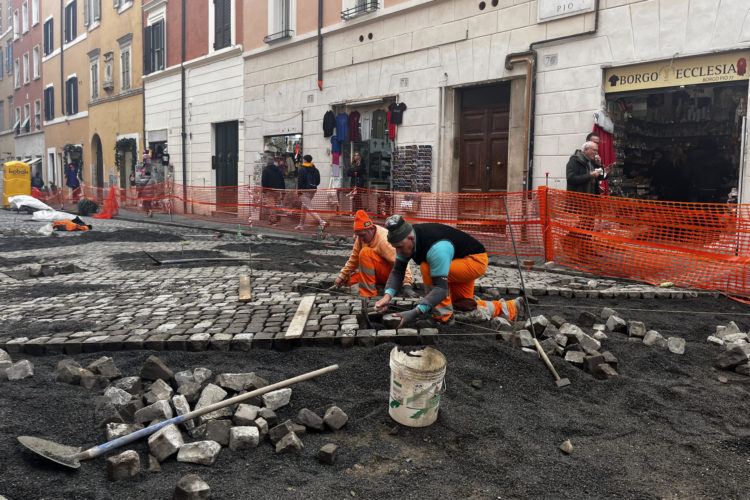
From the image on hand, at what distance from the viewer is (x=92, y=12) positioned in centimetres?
3050

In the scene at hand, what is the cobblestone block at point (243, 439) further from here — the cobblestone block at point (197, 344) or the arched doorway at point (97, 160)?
the arched doorway at point (97, 160)

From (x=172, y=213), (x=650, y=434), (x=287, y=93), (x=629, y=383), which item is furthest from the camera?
(x=172, y=213)

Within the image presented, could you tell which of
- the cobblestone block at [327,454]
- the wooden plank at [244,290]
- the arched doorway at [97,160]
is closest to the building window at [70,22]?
the arched doorway at [97,160]

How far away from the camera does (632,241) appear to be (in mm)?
8352

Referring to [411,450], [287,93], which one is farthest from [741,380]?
[287,93]

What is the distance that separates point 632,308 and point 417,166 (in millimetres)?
8341

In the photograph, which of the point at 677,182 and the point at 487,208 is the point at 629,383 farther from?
the point at 677,182

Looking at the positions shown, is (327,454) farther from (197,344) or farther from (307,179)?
(307,179)

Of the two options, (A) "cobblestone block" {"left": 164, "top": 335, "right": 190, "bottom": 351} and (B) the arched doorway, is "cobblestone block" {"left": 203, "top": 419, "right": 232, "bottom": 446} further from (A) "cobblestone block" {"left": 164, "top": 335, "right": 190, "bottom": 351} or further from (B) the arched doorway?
(B) the arched doorway

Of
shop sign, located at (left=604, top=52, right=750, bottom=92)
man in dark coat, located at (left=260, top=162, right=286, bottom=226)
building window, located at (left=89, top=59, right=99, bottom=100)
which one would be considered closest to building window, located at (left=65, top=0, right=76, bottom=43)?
building window, located at (left=89, top=59, right=99, bottom=100)

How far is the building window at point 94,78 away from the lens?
3090 cm

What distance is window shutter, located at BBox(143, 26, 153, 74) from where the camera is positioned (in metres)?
25.2

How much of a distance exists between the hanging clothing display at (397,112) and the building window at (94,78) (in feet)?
74.0

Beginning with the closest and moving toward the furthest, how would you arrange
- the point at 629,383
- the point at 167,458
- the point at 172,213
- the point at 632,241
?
the point at 167,458
the point at 629,383
the point at 632,241
the point at 172,213
